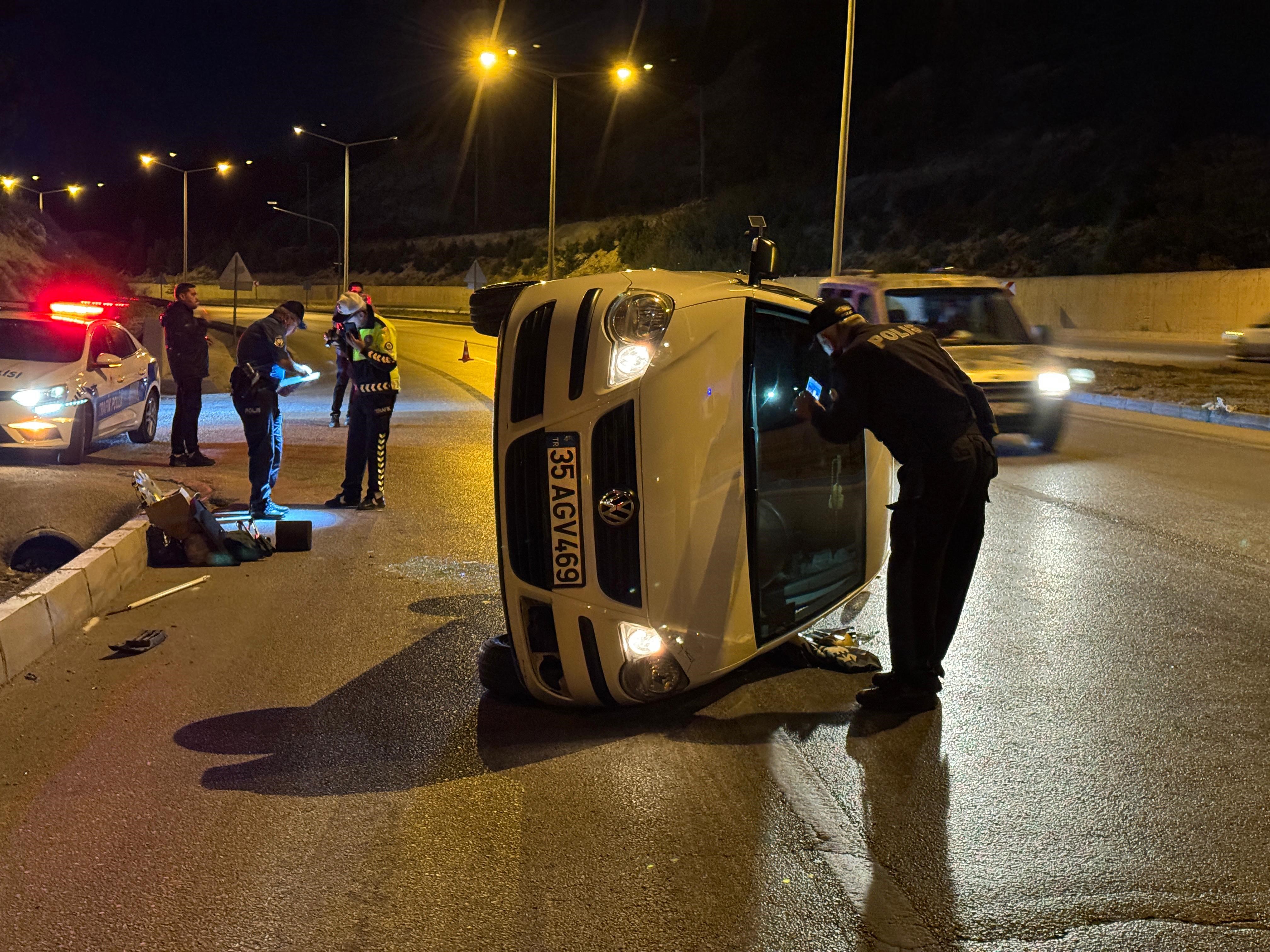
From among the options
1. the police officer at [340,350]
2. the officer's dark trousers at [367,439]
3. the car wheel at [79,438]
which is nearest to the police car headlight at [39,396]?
the car wheel at [79,438]

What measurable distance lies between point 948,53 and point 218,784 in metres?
73.2

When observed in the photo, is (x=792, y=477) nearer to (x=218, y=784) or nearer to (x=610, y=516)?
(x=610, y=516)

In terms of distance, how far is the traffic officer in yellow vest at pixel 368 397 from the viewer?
9773mm

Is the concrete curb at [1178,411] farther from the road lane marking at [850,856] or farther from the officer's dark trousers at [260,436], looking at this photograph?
the road lane marking at [850,856]

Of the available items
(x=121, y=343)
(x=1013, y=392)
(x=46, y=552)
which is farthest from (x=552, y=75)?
(x=46, y=552)

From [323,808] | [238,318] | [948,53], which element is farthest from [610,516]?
[948,53]

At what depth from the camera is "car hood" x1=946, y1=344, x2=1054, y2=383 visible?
13133mm

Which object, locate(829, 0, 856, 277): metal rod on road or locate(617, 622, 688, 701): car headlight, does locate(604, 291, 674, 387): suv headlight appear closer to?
locate(617, 622, 688, 701): car headlight

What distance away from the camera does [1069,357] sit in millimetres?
28453

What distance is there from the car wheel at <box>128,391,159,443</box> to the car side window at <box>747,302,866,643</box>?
413 inches

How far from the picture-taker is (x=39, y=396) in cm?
1157

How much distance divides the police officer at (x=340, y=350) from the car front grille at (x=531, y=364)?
552 cm

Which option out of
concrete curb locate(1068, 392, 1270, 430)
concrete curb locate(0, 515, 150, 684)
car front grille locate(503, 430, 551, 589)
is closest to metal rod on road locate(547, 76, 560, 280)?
concrete curb locate(1068, 392, 1270, 430)

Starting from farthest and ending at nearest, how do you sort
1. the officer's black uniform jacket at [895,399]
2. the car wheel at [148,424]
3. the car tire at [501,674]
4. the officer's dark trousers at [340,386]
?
the officer's dark trousers at [340,386]
the car wheel at [148,424]
the car tire at [501,674]
the officer's black uniform jacket at [895,399]
